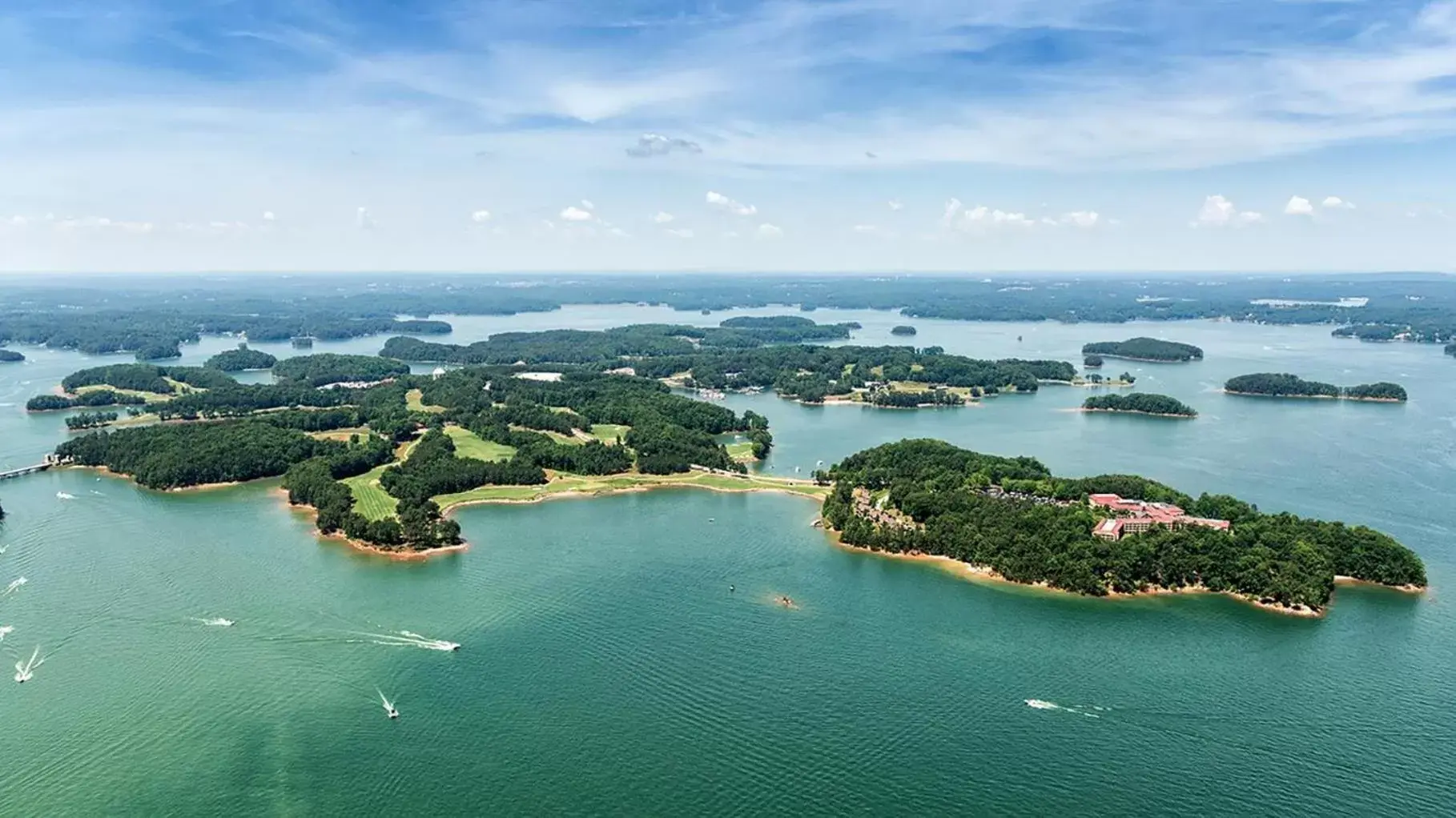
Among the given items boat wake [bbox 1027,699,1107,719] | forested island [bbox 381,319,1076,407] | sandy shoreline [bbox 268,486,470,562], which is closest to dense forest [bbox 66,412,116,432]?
sandy shoreline [bbox 268,486,470,562]

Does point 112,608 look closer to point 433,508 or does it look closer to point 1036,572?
point 433,508

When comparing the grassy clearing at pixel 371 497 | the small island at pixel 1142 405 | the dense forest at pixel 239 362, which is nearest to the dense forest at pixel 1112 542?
the grassy clearing at pixel 371 497

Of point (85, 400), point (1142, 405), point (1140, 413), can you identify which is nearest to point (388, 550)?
point (85, 400)

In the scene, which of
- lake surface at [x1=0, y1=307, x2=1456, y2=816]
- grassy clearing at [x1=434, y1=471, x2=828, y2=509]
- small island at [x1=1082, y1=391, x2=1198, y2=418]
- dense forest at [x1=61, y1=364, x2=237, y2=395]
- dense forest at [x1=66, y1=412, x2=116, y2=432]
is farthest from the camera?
dense forest at [x1=61, y1=364, x2=237, y2=395]

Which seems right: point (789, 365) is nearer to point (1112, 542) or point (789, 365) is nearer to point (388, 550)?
point (388, 550)

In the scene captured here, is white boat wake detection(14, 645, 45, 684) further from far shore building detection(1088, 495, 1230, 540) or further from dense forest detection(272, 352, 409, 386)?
dense forest detection(272, 352, 409, 386)

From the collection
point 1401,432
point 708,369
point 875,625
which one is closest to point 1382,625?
point 875,625
